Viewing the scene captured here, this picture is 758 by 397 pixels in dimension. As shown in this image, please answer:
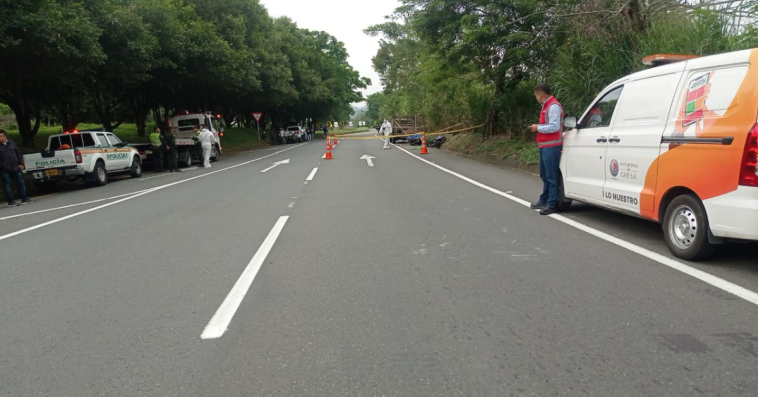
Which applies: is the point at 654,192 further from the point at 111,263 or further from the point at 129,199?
the point at 129,199

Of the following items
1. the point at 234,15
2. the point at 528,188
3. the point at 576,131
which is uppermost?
the point at 234,15

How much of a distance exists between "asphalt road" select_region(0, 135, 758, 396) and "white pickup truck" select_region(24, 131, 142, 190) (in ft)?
24.5

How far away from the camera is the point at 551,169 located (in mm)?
8023

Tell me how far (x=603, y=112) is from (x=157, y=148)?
687 inches

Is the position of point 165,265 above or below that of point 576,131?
below

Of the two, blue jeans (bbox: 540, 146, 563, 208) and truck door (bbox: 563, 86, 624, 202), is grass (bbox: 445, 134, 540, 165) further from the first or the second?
truck door (bbox: 563, 86, 624, 202)

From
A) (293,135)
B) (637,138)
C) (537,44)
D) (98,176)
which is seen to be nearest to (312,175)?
(98,176)

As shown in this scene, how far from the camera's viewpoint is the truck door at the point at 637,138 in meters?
5.80

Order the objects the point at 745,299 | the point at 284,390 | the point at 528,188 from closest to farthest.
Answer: the point at 284,390 → the point at 745,299 → the point at 528,188

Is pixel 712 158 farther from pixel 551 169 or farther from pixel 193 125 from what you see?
pixel 193 125

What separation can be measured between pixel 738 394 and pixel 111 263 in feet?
19.5

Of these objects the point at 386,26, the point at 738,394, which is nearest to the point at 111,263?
the point at 738,394

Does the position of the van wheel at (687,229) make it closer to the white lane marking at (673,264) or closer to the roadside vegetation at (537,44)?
the white lane marking at (673,264)

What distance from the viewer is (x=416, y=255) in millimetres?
5977
